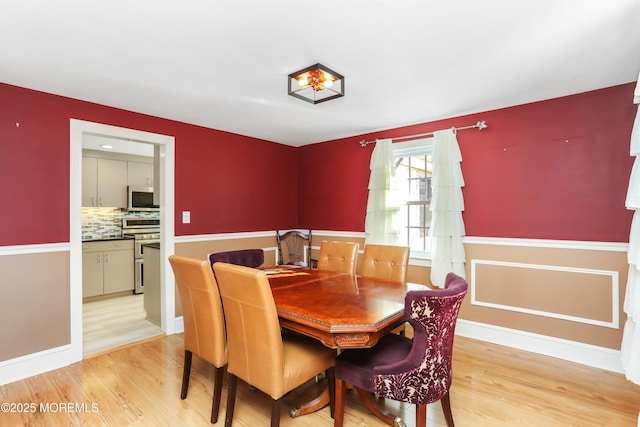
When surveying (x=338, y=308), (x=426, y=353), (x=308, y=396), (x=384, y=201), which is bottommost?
(x=308, y=396)

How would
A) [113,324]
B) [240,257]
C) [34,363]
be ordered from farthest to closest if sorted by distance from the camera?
[113,324], [240,257], [34,363]

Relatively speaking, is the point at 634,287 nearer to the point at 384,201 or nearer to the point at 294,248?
the point at 384,201

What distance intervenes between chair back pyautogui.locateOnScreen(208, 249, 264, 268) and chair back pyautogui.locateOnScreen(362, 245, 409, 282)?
109cm

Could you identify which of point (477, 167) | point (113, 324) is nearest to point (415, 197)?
point (477, 167)

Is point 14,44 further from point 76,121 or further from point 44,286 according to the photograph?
point 44,286

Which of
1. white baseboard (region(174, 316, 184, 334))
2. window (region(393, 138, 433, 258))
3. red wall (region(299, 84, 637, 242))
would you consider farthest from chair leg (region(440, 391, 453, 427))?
white baseboard (region(174, 316, 184, 334))

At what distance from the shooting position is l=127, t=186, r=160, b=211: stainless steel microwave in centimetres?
517

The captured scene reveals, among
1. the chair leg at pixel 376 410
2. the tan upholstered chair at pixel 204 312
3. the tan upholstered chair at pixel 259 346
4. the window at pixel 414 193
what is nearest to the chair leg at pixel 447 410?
the chair leg at pixel 376 410

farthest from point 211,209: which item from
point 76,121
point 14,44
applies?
point 14,44

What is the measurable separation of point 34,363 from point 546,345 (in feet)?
14.4

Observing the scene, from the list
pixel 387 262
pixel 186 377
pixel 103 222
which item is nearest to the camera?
pixel 186 377

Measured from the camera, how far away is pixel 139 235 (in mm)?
5293

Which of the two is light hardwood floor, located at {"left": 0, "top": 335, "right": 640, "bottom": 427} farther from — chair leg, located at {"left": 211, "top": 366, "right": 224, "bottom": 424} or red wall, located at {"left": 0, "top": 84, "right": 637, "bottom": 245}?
red wall, located at {"left": 0, "top": 84, "right": 637, "bottom": 245}

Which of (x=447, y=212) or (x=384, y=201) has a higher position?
(x=384, y=201)
